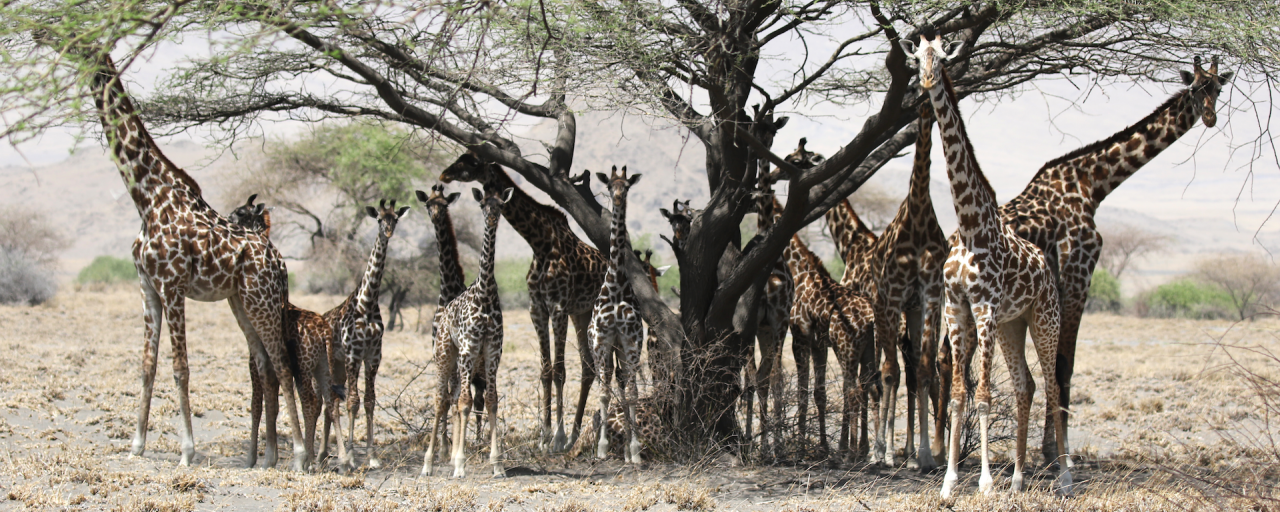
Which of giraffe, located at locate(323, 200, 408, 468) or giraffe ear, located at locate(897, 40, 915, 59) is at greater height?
giraffe ear, located at locate(897, 40, 915, 59)

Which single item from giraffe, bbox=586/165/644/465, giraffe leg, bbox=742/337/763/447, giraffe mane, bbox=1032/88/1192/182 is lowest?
giraffe leg, bbox=742/337/763/447

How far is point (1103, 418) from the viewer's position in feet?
35.7

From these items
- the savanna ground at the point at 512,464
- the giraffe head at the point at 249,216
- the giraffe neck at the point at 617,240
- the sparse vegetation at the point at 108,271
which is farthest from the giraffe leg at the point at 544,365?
the sparse vegetation at the point at 108,271

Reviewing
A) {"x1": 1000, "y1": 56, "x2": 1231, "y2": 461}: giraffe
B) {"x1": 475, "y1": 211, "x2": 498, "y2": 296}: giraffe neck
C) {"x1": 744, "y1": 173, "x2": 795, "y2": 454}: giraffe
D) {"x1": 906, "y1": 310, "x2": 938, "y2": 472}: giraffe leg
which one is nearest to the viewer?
{"x1": 1000, "y1": 56, "x2": 1231, "y2": 461}: giraffe

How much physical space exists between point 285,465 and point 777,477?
4176 millimetres

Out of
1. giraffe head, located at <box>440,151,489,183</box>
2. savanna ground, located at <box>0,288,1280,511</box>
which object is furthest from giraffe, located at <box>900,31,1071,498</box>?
giraffe head, located at <box>440,151,489,183</box>

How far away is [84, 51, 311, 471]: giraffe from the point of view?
716cm

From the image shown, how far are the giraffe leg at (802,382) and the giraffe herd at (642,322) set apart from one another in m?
0.02

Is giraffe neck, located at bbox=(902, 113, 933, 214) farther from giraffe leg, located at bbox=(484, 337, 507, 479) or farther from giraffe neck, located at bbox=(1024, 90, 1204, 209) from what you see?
giraffe leg, located at bbox=(484, 337, 507, 479)

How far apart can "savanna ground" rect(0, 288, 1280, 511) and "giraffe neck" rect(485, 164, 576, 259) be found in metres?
1.33

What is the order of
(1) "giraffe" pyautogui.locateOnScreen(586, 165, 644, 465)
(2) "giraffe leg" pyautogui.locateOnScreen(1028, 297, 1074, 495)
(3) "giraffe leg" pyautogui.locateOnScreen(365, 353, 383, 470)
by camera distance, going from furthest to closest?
(3) "giraffe leg" pyautogui.locateOnScreen(365, 353, 383, 470) < (1) "giraffe" pyautogui.locateOnScreen(586, 165, 644, 465) < (2) "giraffe leg" pyautogui.locateOnScreen(1028, 297, 1074, 495)

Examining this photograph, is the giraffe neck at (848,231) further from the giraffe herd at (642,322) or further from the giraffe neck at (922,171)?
the giraffe neck at (922,171)

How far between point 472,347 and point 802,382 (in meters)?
3.18

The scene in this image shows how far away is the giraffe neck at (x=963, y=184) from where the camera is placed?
6219 millimetres
